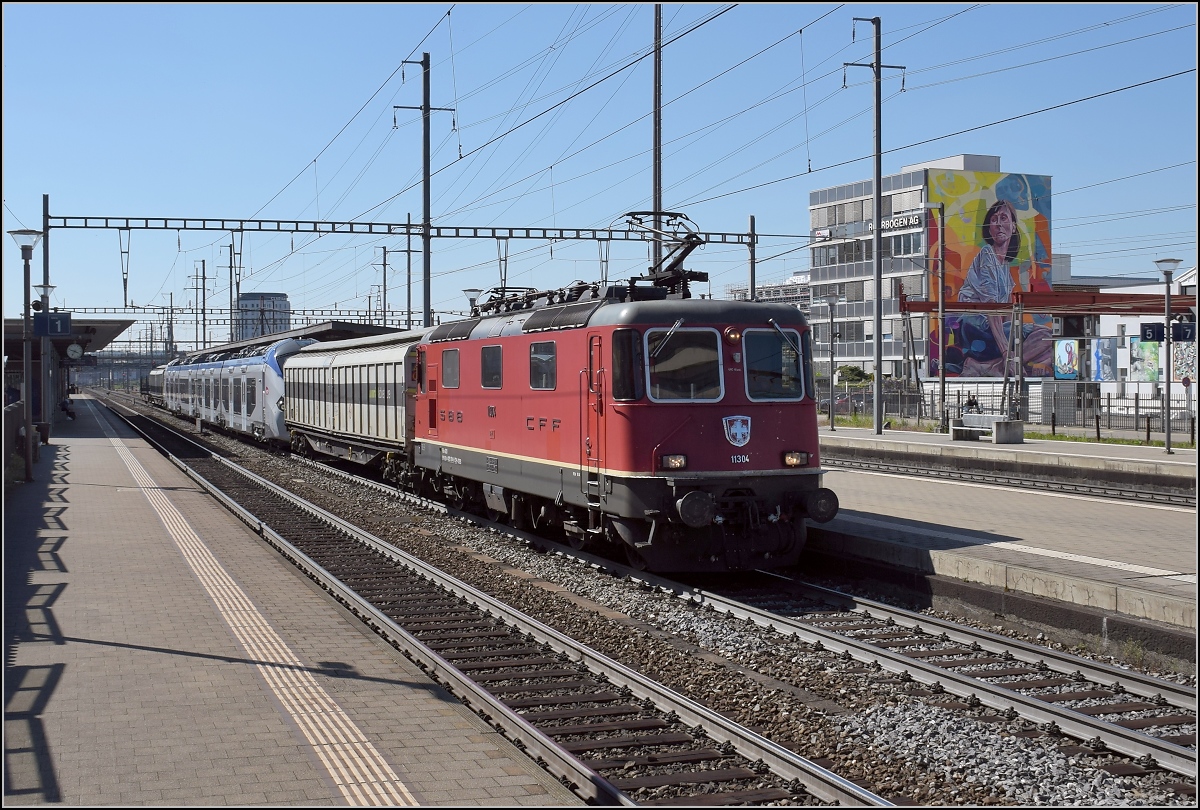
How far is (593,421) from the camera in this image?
12.9m

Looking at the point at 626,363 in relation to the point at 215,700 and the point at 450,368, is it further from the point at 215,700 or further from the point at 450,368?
the point at 450,368

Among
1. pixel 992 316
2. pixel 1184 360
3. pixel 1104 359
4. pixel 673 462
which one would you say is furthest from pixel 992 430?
pixel 992 316

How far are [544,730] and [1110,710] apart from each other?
383cm

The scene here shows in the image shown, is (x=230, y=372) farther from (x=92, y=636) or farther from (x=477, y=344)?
Result: (x=92, y=636)

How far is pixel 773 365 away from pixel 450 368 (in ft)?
22.1

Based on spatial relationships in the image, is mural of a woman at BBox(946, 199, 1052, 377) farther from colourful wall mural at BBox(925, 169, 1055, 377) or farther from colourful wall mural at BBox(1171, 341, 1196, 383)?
colourful wall mural at BBox(1171, 341, 1196, 383)

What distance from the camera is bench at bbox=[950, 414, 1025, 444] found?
2938 centimetres

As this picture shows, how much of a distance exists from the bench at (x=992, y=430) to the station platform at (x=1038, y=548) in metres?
6.77

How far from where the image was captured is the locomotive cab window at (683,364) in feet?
40.9

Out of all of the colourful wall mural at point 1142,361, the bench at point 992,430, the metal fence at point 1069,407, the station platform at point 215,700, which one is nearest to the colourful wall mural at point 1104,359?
the colourful wall mural at point 1142,361

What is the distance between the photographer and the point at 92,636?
1004cm

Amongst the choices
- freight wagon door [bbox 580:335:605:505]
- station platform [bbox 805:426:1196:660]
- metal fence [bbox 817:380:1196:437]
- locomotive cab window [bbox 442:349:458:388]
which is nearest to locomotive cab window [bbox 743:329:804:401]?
freight wagon door [bbox 580:335:605:505]

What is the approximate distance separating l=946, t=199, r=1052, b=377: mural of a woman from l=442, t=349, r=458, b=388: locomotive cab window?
5742 centimetres

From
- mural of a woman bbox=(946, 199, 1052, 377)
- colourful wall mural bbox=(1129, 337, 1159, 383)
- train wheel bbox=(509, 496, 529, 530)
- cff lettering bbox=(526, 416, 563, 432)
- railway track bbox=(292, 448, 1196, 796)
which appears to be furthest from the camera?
mural of a woman bbox=(946, 199, 1052, 377)
